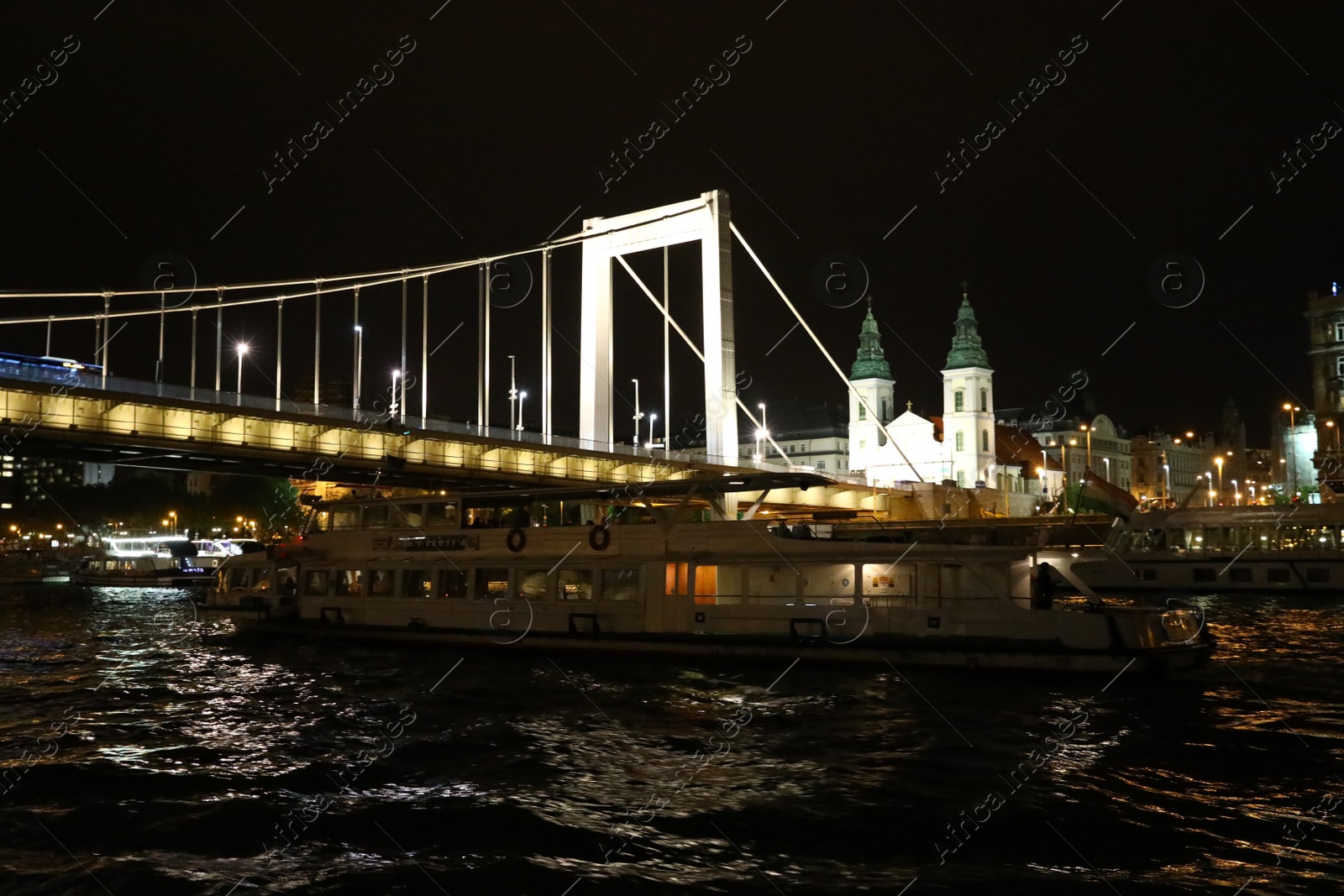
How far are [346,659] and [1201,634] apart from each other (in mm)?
18020

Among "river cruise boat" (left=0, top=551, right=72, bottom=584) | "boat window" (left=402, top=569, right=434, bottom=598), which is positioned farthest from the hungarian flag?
"river cruise boat" (left=0, top=551, right=72, bottom=584)

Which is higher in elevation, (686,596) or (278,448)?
(278,448)

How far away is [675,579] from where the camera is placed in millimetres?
25203

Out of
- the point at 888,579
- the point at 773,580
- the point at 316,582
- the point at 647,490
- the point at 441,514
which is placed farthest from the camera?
the point at 316,582

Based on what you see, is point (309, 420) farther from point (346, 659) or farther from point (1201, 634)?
point (1201, 634)

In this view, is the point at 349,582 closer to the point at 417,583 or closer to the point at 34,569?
the point at 417,583

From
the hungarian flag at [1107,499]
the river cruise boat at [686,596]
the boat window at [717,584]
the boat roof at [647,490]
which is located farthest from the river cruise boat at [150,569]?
the hungarian flag at [1107,499]

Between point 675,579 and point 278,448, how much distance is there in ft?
83.9

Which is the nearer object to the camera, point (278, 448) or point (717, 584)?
point (717, 584)

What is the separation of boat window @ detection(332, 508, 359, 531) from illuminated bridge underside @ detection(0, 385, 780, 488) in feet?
42.3

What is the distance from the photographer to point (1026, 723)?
57.4ft

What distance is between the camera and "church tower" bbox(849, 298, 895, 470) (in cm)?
13512

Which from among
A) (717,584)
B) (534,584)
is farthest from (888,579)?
(534,584)

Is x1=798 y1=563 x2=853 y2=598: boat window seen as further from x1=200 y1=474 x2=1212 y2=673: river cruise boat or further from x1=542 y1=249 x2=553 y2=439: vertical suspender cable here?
x1=542 y1=249 x2=553 y2=439: vertical suspender cable
